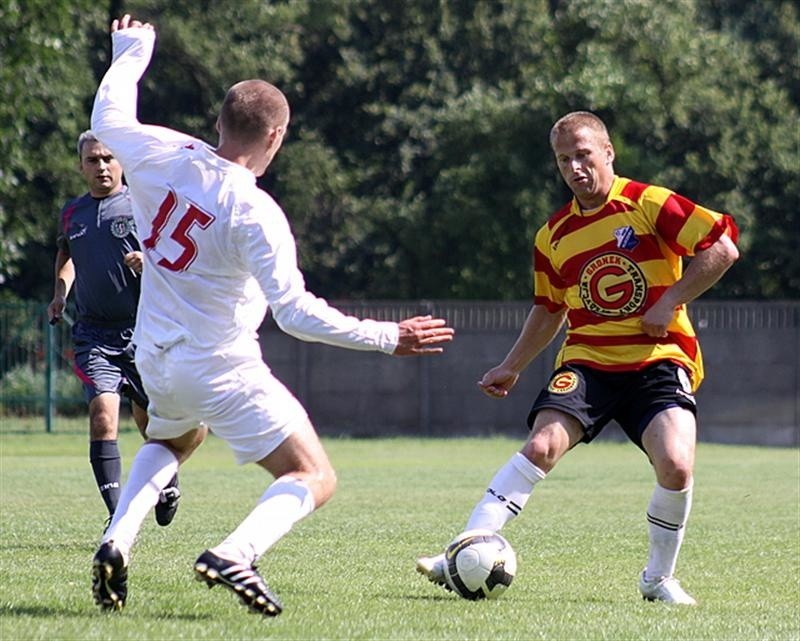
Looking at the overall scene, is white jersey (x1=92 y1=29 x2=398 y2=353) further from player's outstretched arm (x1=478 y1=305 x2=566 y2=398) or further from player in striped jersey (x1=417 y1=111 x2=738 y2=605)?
player's outstretched arm (x1=478 y1=305 x2=566 y2=398)

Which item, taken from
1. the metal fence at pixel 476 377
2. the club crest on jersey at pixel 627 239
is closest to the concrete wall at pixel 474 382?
the metal fence at pixel 476 377

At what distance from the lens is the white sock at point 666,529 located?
6695 millimetres

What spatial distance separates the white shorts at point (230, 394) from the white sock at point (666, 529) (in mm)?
1926

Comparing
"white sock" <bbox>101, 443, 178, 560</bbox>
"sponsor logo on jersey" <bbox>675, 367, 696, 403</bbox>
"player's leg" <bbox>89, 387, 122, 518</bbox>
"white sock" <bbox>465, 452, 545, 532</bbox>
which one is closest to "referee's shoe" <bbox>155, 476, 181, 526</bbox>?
"player's leg" <bbox>89, 387, 122, 518</bbox>

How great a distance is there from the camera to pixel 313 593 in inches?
259

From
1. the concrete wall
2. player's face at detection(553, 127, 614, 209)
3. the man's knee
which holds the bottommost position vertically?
the concrete wall

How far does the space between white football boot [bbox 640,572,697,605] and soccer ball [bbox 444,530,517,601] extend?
63cm

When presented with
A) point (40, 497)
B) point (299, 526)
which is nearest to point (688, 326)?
point (299, 526)

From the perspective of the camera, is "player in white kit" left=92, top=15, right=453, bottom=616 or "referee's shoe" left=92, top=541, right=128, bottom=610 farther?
"referee's shoe" left=92, top=541, right=128, bottom=610

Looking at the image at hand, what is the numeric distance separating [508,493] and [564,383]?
1.83ft

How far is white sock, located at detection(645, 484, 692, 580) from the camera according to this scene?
6695 millimetres

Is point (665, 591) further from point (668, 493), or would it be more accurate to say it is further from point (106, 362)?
point (106, 362)

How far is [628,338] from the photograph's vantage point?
6805 millimetres

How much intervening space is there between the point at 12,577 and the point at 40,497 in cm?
545
